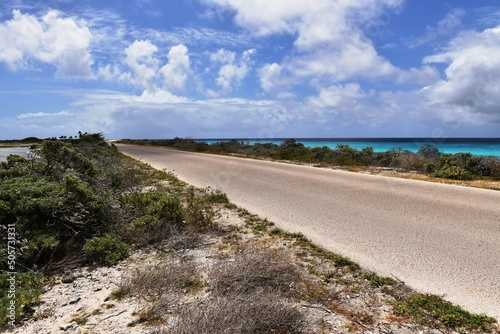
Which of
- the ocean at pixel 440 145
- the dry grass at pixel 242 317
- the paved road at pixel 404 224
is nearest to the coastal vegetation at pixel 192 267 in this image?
the dry grass at pixel 242 317

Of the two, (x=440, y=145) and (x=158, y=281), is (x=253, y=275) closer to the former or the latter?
(x=158, y=281)

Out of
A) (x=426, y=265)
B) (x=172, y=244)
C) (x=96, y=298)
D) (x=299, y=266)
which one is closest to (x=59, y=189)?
(x=172, y=244)

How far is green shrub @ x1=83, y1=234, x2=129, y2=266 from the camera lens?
4.89 meters

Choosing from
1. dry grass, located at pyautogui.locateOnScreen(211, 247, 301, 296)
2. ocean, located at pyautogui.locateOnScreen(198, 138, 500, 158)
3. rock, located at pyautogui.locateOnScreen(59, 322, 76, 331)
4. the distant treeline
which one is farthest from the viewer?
ocean, located at pyautogui.locateOnScreen(198, 138, 500, 158)

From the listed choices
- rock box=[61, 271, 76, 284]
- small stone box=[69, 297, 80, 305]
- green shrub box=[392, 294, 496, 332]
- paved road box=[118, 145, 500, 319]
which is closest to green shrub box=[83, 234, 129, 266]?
A: rock box=[61, 271, 76, 284]

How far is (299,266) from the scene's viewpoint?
473 cm

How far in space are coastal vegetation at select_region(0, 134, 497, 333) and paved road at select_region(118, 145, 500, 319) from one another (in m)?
0.41

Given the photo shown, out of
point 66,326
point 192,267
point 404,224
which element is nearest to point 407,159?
point 404,224

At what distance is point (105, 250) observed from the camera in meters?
5.03

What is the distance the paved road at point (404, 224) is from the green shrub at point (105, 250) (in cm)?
310

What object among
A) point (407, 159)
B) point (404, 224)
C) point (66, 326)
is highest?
point (407, 159)

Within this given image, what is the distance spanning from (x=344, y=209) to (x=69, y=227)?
567cm

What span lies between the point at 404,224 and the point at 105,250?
208 inches

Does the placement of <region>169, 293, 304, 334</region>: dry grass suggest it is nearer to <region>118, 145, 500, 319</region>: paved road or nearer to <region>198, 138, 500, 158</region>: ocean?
<region>118, 145, 500, 319</region>: paved road
